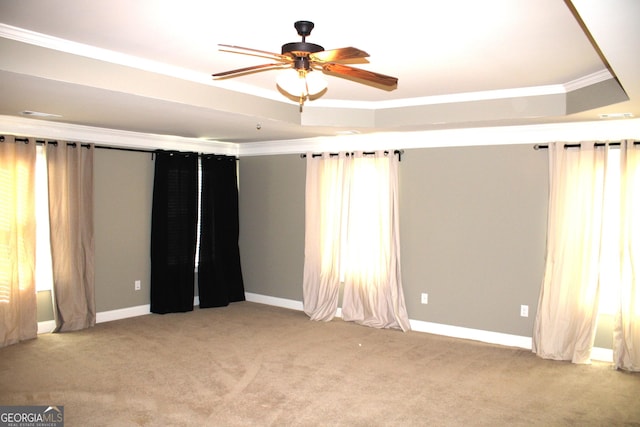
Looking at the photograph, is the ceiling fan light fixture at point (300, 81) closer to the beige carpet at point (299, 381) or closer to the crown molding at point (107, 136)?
the beige carpet at point (299, 381)

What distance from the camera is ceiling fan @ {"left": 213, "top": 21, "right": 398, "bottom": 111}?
98.6 inches

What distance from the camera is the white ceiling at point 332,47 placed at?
106 inches

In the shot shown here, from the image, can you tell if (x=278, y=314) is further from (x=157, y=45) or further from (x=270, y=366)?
(x=157, y=45)

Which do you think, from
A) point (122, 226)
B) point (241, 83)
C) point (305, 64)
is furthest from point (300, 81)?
point (122, 226)

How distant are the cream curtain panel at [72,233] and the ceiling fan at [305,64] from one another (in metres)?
3.35

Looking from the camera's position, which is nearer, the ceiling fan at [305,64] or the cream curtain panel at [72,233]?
the ceiling fan at [305,64]

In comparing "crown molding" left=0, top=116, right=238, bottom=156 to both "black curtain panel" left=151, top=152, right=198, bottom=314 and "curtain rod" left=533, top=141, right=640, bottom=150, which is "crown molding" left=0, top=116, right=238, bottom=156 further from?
"curtain rod" left=533, top=141, right=640, bottom=150

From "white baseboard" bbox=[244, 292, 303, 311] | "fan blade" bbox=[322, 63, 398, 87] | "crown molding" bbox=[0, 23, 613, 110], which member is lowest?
"white baseboard" bbox=[244, 292, 303, 311]

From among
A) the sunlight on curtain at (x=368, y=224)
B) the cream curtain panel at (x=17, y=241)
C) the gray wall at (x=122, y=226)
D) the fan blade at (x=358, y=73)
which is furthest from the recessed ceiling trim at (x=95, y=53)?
the sunlight on curtain at (x=368, y=224)

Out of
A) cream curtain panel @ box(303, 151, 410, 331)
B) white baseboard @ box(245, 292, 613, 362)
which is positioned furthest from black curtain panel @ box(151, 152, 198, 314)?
white baseboard @ box(245, 292, 613, 362)

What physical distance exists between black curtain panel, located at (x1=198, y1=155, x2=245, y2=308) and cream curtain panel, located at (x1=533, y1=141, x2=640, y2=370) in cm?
404

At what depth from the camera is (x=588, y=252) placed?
468 centimetres

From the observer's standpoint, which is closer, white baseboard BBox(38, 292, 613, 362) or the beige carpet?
the beige carpet

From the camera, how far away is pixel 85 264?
5.63m
